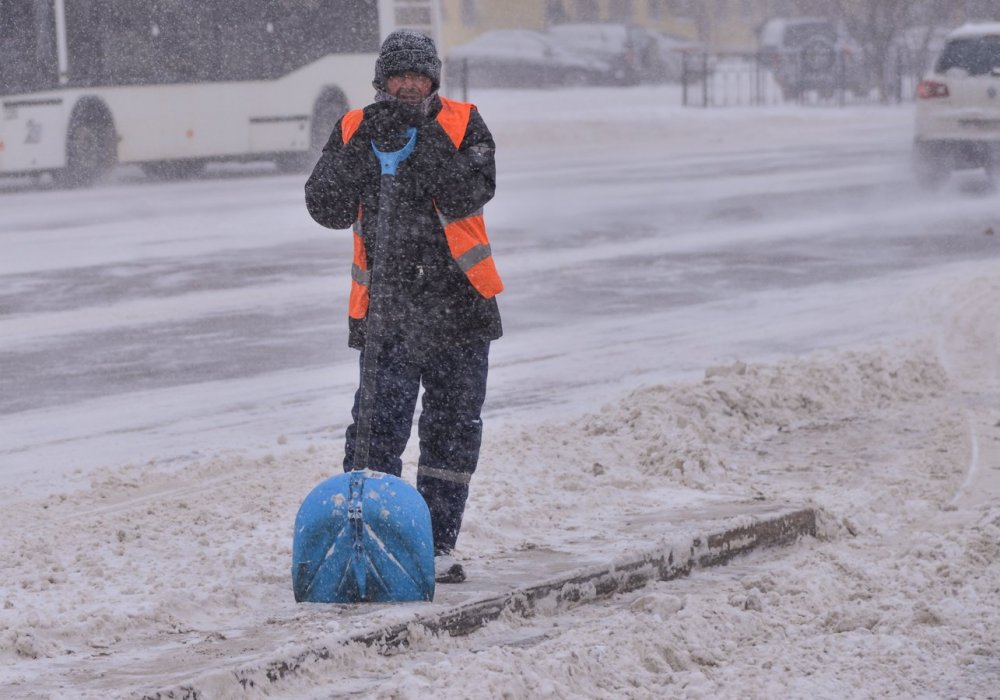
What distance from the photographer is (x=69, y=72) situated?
19.7 m

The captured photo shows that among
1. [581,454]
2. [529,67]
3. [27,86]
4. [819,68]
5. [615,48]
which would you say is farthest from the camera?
[615,48]

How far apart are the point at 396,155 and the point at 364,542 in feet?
3.49

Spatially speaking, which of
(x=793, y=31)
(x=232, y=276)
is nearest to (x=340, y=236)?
(x=232, y=276)

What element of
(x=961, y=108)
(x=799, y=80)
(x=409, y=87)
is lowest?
(x=961, y=108)

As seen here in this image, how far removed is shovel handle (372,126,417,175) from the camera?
436 cm

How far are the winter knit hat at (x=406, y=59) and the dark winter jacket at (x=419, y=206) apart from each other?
0.08m

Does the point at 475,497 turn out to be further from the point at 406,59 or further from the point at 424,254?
the point at 406,59

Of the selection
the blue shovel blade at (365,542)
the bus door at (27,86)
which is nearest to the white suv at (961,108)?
the bus door at (27,86)

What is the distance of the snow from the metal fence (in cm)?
2315

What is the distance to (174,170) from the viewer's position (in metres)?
23.0

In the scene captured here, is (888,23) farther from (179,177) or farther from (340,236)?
(340,236)

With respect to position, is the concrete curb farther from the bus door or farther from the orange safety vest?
the bus door

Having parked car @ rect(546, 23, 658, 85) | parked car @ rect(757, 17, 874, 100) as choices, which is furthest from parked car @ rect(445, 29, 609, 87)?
parked car @ rect(757, 17, 874, 100)

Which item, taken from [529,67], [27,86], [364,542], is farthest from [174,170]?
[364,542]
